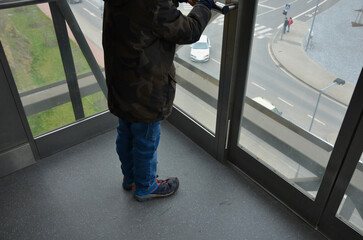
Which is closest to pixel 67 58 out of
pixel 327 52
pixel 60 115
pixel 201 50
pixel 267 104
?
pixel 60 115

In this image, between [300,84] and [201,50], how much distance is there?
69 cm

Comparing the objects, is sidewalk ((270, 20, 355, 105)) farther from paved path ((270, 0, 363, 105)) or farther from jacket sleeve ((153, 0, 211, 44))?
jacket sleeve ((153, 0, 211, 44))

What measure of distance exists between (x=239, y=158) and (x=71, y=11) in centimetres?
138

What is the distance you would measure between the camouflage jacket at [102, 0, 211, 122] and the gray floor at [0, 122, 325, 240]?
0.63 m

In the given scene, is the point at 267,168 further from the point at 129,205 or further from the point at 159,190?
the point at 129,205

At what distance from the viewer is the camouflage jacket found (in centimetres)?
131

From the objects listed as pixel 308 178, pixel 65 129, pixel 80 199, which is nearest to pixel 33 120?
pixel 65 129

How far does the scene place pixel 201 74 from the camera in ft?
7.06

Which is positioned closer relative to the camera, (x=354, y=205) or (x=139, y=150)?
(x=354, y=205)

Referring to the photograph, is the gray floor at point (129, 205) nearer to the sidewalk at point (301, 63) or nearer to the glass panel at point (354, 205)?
the glass panel at point (354, 205)

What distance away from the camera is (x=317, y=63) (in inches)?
58.5

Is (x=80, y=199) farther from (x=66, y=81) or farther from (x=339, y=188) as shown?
(x=339, y=188)

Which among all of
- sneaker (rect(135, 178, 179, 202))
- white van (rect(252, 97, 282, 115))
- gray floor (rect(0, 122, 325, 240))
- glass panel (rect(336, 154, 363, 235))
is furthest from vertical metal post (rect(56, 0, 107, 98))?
glass panel (rect(336, 154, 363, 235))

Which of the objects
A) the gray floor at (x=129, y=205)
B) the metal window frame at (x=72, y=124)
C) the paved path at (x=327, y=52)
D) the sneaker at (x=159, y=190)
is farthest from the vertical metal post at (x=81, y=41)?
the paved path at (x=327, y=52)
